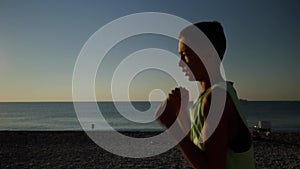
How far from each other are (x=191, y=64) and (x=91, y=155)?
1261 cm

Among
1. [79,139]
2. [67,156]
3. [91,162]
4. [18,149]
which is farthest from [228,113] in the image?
[79,139]

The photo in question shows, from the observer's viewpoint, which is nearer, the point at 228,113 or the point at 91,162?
the point at 228,113

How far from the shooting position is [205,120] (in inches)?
47.8

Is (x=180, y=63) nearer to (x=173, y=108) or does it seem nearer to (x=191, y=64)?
(x=191, y=64)

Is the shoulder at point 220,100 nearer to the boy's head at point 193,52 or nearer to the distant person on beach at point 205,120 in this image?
the distant person on beach at point 205,120

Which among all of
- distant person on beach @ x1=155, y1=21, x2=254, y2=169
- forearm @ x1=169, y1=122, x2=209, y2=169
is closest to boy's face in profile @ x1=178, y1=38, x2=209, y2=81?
distant person on beach @ x1=155, y1=21, x2=254, y2=169

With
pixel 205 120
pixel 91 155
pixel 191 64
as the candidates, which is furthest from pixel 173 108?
pixel 91 155

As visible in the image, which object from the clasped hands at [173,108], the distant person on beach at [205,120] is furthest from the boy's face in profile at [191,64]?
the clasped hands at [173,108]

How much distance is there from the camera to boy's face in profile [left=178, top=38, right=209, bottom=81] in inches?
53.6

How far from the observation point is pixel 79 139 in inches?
748

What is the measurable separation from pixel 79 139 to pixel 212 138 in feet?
60.6

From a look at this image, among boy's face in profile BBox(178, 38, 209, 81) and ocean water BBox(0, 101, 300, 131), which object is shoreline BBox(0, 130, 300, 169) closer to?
ocean water BBox(0, 101, 300, 131)

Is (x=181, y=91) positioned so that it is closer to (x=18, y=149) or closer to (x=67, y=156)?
(x=67, y=156)

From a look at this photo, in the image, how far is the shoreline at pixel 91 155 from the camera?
11.5 metres
